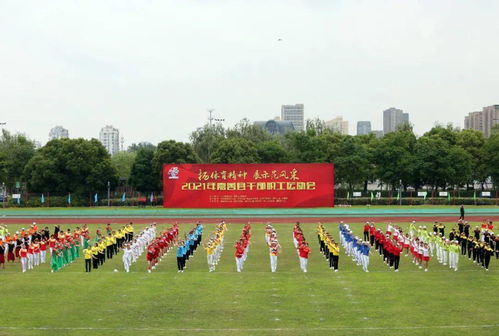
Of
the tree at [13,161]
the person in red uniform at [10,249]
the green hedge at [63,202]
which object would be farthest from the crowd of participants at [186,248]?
the tree at [13,161]

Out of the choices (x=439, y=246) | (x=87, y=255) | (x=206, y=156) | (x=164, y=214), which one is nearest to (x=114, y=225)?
(x=164, y=214)

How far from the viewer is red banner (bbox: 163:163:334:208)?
60281 mm

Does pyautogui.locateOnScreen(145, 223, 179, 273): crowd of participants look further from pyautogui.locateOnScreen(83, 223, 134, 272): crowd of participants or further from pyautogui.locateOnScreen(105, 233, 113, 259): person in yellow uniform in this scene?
pyautogui.locateOnScreen(105, 233, 113, 259): person in yellow uniform

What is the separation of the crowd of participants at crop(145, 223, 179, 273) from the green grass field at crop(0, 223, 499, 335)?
429 mm

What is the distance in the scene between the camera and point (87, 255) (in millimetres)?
24984

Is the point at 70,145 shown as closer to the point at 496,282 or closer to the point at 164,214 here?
the point at 164,214

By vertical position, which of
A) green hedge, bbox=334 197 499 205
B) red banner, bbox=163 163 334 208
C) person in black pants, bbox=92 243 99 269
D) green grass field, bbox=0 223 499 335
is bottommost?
green grass field, bbox=0 223 499 335

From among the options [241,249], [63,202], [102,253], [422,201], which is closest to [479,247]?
[241,249]

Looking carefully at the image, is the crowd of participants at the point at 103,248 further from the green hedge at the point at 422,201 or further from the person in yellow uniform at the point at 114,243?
the green hedge at the point at 422,201

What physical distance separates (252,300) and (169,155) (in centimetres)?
5322

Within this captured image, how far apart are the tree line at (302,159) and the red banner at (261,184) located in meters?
Result: 11.0

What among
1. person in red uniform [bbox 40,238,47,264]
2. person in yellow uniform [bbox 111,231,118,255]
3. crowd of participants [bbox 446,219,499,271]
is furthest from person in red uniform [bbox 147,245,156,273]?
crowd of participants [bbox 446,219,499,271]

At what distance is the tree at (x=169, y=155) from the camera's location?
71562 millimetres

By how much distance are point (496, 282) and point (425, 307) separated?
488 cm
